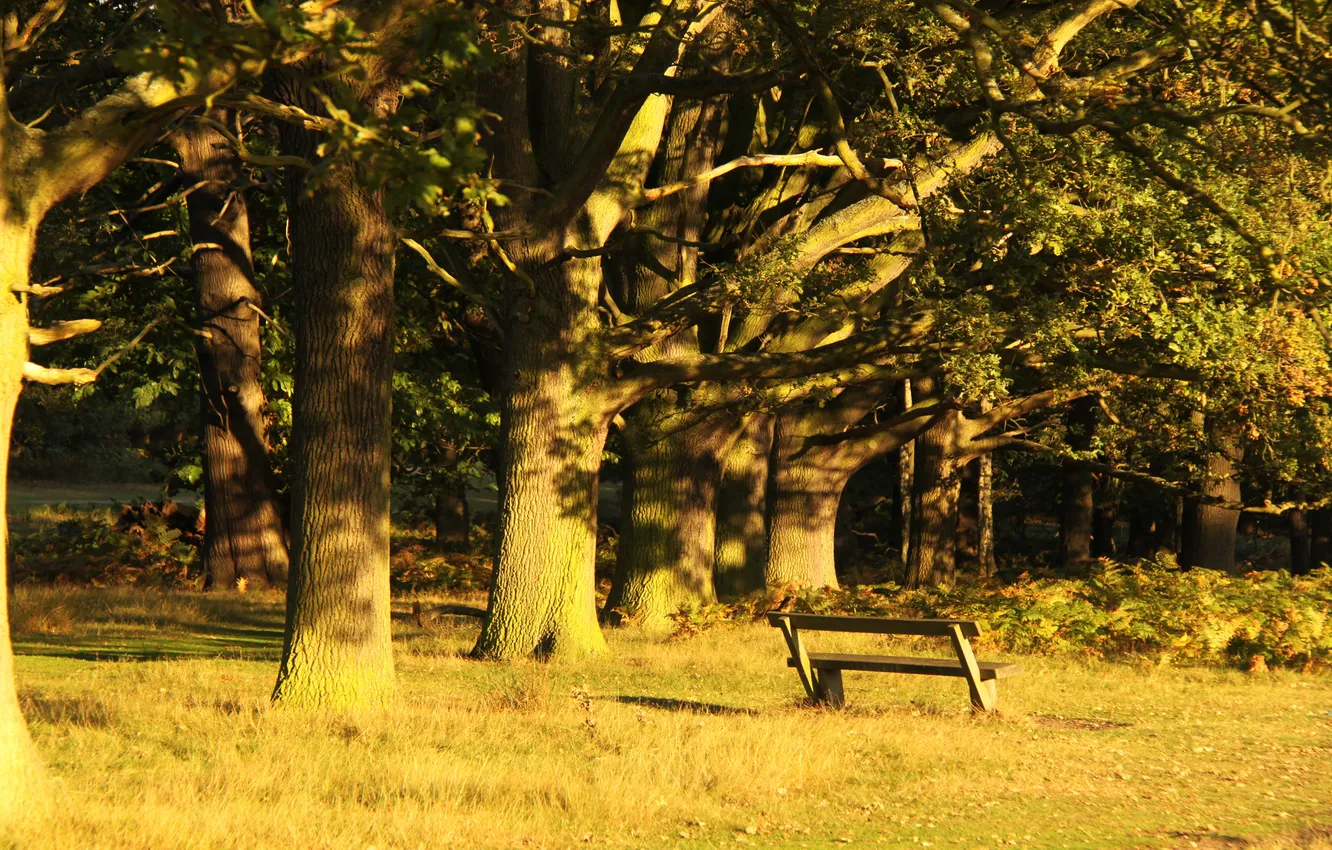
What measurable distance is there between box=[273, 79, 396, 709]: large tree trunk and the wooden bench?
11.9 feet

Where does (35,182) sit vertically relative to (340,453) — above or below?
above

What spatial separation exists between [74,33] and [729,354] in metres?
11.2

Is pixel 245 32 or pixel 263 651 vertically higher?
pixel 245 32

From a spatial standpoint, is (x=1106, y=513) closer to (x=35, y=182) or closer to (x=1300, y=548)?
(x=1300, y=548)

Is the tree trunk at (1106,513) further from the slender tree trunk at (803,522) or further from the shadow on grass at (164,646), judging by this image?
the shadow on grass at (164,646)

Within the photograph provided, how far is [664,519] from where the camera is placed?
1938cm

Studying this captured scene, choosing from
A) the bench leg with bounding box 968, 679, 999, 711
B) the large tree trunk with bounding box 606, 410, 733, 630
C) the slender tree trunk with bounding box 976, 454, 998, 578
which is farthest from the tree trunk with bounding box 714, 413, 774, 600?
the bench leg with bounding box 968, 679, 999, 711

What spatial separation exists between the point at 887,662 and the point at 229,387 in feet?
51.1

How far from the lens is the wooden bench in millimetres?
11289

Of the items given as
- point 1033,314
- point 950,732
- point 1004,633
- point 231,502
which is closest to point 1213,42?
point 1033,314

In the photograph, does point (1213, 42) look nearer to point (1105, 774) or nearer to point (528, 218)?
point (1105, 774)

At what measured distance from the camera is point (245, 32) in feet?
20.2

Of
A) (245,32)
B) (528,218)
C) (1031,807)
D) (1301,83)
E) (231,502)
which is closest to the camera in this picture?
(245,32)

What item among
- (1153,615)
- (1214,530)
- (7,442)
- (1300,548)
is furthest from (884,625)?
(1300,548)
